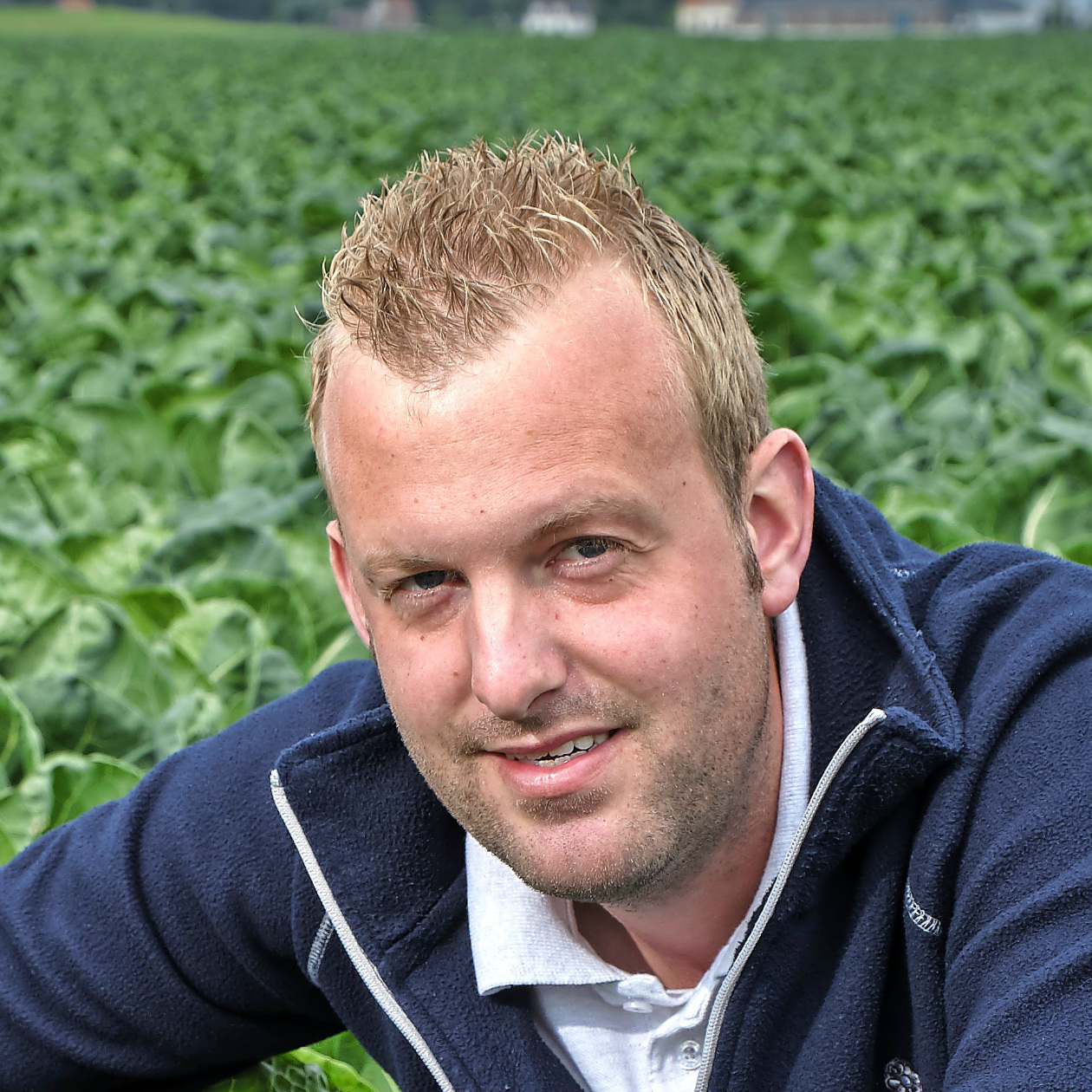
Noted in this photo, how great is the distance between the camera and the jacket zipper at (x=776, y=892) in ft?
5.75

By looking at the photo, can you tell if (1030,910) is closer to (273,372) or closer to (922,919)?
(922,919)

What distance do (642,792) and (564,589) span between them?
0.27 metres

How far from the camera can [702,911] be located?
75.6 inches

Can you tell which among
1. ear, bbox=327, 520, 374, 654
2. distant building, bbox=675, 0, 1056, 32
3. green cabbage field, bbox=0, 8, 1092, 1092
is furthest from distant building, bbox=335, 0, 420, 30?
ear, bbox=327, 520, 374, 654

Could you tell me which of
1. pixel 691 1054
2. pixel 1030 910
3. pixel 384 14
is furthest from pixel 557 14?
pixel 1030 910

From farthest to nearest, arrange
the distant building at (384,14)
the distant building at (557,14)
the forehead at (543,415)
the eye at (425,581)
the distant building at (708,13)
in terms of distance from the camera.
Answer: the distant building at (708,13), the distant building at (384,14), the distant building at (557,14), the eye at (425,581), the forehead at (543,415)

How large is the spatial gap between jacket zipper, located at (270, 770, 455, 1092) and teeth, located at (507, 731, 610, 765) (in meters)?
0.46

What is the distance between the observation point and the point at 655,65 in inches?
1070

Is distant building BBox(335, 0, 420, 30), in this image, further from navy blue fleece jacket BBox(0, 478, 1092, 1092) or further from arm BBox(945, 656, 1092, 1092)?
arm BBox(945, 656, 1092, 1092)

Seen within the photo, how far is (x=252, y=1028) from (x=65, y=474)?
2159mm

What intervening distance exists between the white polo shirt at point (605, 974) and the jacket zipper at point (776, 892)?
0.05 m

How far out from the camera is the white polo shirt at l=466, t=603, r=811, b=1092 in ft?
6.16

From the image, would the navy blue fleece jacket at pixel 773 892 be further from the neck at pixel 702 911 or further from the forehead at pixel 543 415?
the forehead at pixel 543 415

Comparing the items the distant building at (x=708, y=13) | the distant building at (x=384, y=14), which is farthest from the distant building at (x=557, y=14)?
the distant building at (x=708, y=13)
